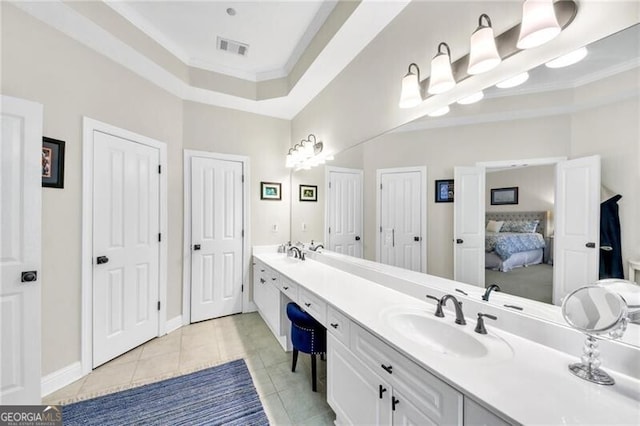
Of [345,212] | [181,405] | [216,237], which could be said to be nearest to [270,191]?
[216,237]

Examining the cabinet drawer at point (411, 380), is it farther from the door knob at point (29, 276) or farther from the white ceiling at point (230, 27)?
the white ceiling at point (230, 27)

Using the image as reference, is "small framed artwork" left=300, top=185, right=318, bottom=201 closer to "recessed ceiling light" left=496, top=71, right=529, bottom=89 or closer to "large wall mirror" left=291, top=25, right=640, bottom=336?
"large wall mirror" left=291, top=25, right=640, bottom=336

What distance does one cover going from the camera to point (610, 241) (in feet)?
2.92

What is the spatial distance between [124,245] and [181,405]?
154 centimetres

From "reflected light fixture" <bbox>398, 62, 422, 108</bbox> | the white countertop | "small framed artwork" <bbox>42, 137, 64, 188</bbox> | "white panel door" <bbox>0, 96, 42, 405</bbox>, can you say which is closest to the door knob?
"white panel door" <bbox>0, 96, 42, 405</bbox>

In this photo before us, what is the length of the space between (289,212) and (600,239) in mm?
3109

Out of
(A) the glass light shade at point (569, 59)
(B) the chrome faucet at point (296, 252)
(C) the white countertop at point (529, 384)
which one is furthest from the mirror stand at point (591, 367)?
(B) the chrome faucet at point (296, 252)

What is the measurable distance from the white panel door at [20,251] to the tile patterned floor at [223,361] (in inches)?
15.9

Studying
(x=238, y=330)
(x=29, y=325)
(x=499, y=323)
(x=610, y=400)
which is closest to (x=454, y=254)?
(x=499, y=323)

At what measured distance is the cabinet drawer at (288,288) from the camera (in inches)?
80.8

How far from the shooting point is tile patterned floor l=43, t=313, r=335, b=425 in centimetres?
172

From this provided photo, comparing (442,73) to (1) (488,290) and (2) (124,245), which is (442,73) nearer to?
(1) (488,290)

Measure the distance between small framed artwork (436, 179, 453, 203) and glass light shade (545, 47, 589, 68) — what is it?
0.64m

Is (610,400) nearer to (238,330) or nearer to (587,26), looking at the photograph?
(587,26)
